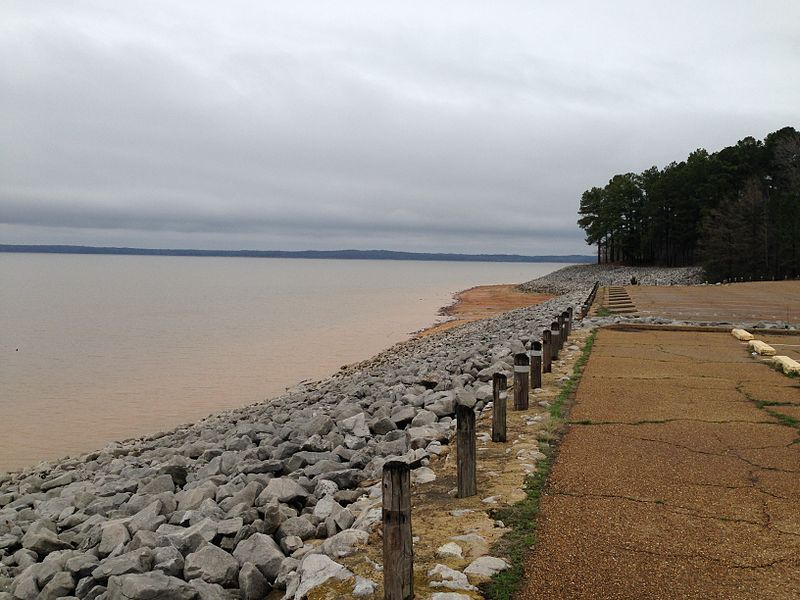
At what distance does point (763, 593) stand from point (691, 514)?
46.2 inches

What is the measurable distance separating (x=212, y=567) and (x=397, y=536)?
1.96m

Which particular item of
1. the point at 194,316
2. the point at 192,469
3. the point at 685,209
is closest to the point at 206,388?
the point at 192,469

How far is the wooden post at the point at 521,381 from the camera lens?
8.31 m

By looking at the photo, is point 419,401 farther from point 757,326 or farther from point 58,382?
point 58,382

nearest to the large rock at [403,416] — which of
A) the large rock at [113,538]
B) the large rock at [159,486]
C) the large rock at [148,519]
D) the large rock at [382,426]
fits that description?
the large rock at [382,426]

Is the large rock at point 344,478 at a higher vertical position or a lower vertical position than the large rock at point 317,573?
lower

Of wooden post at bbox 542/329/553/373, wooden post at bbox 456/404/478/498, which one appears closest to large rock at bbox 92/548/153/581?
wooden post at bbox 456/404/478/498

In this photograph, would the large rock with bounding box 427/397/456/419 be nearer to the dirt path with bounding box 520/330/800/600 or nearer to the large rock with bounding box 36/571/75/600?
the dirt path with bounding box 520/330/800/600

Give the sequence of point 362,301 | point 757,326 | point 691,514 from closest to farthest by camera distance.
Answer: point 691,514
point 757,326
point 362,301

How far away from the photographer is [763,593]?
371 centimetres

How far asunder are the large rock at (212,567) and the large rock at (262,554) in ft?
0.29

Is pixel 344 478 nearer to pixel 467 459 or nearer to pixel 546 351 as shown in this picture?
pixel 467 459

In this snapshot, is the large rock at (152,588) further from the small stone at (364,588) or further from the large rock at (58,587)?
the small stone at (364,588)

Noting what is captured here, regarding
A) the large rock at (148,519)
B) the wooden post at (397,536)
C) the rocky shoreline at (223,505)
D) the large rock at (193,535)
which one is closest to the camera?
the wooden post at (397,536)
